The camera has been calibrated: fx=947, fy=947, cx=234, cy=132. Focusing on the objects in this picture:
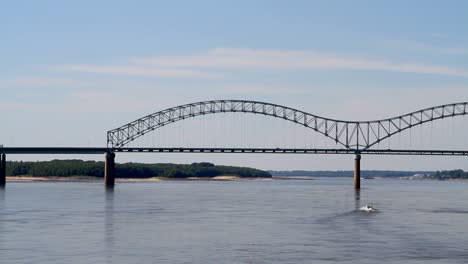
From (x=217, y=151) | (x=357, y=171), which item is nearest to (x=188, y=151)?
(x=217, y=151)

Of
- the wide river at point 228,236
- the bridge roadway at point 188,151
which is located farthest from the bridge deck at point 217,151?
the wide river at point 228,236

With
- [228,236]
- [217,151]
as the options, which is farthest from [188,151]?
[228,236]

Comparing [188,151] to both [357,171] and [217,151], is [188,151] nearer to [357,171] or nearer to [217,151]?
[217,151]

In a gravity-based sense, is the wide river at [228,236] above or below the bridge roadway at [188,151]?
below

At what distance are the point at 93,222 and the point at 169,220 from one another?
5716 millimetres

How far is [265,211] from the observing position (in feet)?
262

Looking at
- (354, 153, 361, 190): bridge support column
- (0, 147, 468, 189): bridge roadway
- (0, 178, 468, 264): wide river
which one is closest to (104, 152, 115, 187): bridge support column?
(0, 147, 468, 189): bridge roadway

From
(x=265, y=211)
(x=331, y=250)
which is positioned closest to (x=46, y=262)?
(x=331, y=250)

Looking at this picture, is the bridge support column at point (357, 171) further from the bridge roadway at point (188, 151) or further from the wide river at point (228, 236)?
the wide river at point (228, 236)

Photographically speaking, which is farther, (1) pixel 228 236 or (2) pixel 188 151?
(2) pixel 188 151

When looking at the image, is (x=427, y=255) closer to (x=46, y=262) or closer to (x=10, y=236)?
(x=46, y=262)

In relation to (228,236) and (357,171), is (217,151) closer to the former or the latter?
(357,171)

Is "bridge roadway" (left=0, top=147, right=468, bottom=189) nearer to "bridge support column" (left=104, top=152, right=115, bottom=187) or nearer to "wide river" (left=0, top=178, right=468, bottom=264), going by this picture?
"bridge support column" (left=104, top=152, right=115, bottom=187)

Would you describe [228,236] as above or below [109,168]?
below
